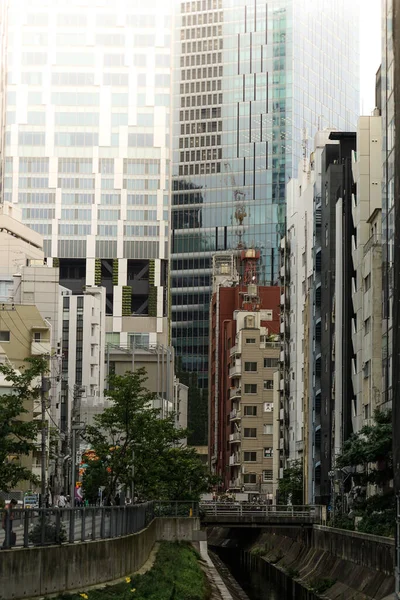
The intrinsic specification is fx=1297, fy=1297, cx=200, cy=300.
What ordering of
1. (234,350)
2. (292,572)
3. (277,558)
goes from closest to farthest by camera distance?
(292,572), (277,558), (234,350)

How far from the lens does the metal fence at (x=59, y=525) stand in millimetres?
33125

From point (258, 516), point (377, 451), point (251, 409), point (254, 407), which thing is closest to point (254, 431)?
point (251, 409)

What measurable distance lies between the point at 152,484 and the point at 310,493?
3652cm

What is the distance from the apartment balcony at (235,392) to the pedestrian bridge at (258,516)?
79898 mm

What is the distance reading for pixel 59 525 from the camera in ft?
125

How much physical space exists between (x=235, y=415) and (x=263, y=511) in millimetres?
86688

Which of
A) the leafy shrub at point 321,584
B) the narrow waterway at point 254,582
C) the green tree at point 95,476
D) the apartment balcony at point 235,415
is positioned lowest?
the narrow waterway at point 254,582

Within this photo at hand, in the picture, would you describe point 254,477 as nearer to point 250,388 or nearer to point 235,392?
point 250,388

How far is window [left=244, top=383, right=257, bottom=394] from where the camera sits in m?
190

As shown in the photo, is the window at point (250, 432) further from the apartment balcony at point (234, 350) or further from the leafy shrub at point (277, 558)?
the leafy shrub at point (277, 558)

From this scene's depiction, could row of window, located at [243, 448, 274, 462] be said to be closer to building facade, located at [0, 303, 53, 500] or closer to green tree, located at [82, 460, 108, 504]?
building facade, located at [0, 303, 53, 500]

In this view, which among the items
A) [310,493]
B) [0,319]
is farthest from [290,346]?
[0,319]

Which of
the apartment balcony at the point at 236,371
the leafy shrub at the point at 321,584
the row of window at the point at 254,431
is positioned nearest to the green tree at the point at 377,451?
the leafy shrub at the point at 321,584

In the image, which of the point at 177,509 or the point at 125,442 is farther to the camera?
the point at 177,509
